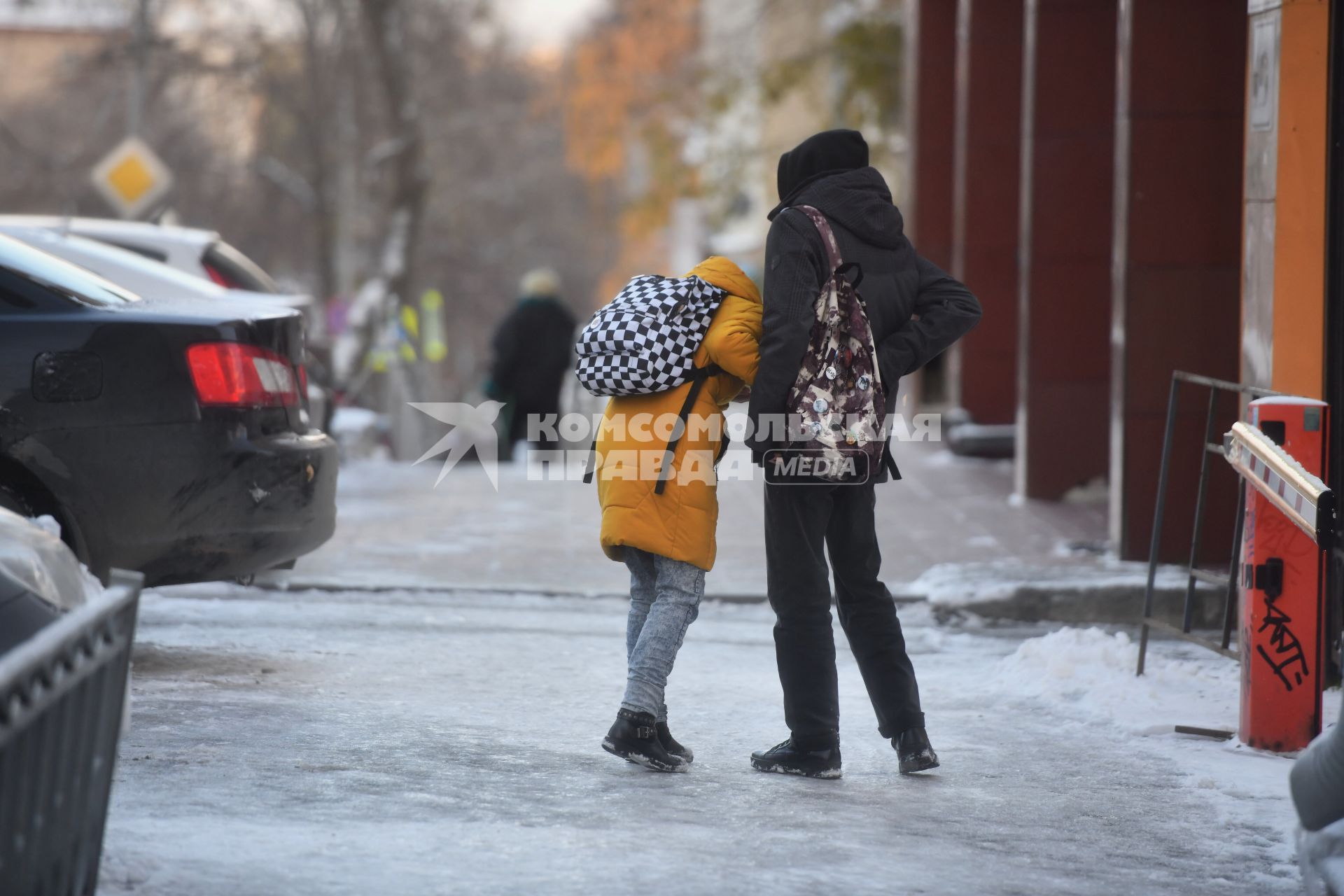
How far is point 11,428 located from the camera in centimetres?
590

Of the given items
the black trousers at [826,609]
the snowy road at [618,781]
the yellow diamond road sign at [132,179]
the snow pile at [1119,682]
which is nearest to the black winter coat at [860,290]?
the black trousers at [826,609]

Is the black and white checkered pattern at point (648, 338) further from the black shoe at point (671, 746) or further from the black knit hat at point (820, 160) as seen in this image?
the black shoe at point (671, 746)

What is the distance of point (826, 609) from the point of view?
202 inches

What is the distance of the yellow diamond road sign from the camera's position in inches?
707

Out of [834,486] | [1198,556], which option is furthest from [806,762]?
[1198,556]

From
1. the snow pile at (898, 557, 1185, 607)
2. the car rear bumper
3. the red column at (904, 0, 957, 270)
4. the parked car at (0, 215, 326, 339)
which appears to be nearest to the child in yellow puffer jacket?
the car rear bumper

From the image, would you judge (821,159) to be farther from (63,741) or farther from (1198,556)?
(63,741)

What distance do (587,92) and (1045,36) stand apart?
105 feet

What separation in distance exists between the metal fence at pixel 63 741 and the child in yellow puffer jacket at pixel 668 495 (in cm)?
182

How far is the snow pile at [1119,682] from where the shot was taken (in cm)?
613

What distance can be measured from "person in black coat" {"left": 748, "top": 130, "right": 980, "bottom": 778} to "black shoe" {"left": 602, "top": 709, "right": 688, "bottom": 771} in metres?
0.29

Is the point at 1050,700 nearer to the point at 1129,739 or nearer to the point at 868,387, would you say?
the point at 1129,739

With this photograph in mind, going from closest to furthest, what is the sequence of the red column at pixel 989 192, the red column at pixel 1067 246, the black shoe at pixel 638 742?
the black shoe at pixel 638 742, the red column at pixel 1067 246, the red column at pixel 989 192

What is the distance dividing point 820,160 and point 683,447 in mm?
873
